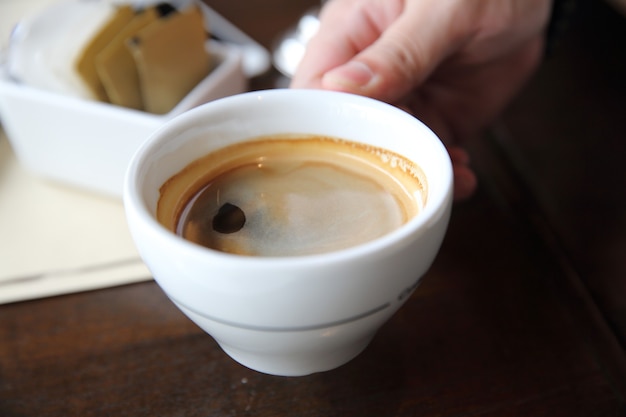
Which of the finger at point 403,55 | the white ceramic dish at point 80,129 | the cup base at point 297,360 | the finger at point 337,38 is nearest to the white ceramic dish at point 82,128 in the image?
the white ceramic dish at point 80,129

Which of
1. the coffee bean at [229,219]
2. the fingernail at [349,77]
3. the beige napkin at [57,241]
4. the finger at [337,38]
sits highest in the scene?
the fingernail at [349,77]

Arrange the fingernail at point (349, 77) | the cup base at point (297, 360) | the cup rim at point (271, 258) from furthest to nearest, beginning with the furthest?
the fingernail at point (349, 77) → the cup base at point (297, 360) → the cup rim at point (271, 258)

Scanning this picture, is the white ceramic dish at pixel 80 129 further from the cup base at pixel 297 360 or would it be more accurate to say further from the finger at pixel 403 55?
the cup base at pixel 297 360

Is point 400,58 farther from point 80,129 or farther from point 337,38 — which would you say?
point 80,129

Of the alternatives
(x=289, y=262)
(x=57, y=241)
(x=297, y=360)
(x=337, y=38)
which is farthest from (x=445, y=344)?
(x=57, y=241)

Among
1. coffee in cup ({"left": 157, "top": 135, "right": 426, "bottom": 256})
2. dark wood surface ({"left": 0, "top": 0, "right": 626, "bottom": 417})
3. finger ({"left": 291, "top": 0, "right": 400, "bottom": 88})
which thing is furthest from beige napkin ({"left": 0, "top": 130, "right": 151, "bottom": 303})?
finger ({"left": 291, "top": 0, "right": 400, "bottom": 88})

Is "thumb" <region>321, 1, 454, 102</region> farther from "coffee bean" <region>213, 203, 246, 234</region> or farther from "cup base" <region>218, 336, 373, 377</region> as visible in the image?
"cup base" <region>218, 336, 373, 377</region>
